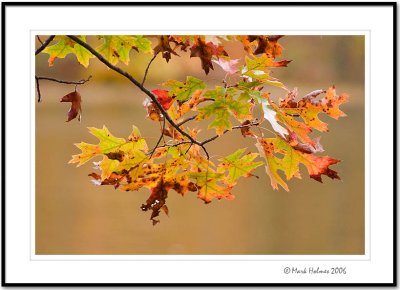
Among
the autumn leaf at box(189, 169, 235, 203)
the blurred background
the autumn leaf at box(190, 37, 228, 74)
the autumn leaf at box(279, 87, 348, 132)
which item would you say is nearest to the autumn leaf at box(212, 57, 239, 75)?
the autumn leaf at box(190, 37, 228, 74)

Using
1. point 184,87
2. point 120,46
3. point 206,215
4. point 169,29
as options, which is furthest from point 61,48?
point 206,215

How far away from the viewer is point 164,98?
5.22 ft

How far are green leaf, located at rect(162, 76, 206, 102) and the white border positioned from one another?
319 millimetres

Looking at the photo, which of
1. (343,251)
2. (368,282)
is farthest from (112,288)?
(343,251)

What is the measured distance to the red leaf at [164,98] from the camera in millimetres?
1580

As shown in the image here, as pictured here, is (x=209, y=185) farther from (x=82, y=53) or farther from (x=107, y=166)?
(x=82, y=53)

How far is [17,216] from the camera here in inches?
71.6

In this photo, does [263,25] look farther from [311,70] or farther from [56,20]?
[311,70]

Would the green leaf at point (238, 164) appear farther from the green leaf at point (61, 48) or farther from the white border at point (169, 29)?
the green leaf at point (61, 48)

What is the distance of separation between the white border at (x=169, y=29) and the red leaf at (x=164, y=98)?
0.27 metres

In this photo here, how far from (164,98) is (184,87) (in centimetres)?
11

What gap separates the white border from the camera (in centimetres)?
179

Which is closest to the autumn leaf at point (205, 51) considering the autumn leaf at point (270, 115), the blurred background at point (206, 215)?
the autumn leaf at point (270, 115)

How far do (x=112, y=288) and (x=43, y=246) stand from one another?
399 cm
